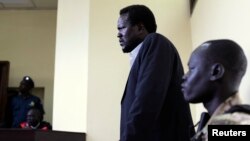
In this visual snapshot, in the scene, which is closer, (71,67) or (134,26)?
(134,26)

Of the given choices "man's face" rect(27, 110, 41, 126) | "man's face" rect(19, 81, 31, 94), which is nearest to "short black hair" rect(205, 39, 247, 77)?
"man's face" rect(27, 110, 41, 126)

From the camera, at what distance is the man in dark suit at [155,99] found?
1210 mm

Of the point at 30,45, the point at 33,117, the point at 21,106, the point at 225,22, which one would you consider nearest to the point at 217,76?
the point at 225,22

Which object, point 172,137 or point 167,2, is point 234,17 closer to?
point 172,137

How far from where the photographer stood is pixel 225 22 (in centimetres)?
169

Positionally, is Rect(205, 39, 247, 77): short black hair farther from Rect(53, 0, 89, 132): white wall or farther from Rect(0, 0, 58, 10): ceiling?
Rect(0, 0, 58, 10): ceiling

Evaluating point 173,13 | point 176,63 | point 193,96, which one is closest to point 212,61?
point 193,96

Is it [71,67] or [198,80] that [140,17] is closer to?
[198,80]

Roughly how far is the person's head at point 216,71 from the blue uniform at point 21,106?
3112mm

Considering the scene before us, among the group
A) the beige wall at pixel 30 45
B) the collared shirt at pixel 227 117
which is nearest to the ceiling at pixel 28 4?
the beige wall at pixel 30 45

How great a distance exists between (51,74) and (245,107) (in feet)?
13.0

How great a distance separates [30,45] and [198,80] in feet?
12.9

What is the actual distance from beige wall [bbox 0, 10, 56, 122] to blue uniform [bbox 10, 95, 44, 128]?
1.67ft

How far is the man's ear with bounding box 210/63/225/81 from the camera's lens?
3.27 ft
